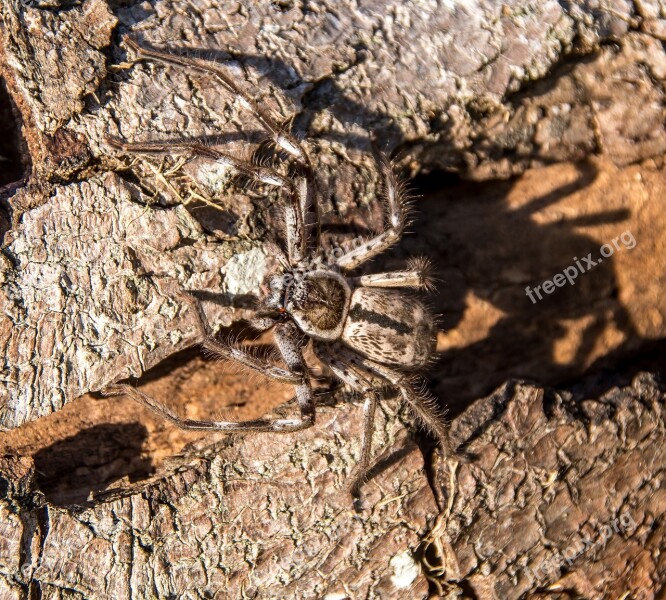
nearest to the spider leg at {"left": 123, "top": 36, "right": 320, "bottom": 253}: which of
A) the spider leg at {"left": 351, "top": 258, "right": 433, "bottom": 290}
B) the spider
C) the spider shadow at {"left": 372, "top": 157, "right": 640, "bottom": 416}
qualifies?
the spider

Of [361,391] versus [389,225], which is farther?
[389,225]

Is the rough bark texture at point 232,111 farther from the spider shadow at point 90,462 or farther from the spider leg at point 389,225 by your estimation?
the spider shadow at point 90,462

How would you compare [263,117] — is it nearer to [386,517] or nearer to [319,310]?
[319,310]

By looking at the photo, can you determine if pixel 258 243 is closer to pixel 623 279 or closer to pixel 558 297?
pixel 558 297

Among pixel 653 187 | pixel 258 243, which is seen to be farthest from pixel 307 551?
pixel 653 187

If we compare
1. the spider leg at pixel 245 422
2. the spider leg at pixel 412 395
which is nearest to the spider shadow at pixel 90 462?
the spider leg at pixel 245 422

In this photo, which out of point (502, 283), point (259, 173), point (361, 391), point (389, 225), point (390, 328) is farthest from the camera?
point (502, 283)

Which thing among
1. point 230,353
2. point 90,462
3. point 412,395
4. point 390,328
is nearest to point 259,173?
point 230,353

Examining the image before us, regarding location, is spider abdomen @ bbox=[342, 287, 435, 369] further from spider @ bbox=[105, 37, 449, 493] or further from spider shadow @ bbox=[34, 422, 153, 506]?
spider shadow @ bbox=[34, 422, 153, 506]

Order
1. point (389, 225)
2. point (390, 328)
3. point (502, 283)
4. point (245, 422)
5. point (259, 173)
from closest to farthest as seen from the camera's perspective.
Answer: point (245, 422) < point (259, 173) < point (389, 225) < point (390, 328) < point (502, 283)
